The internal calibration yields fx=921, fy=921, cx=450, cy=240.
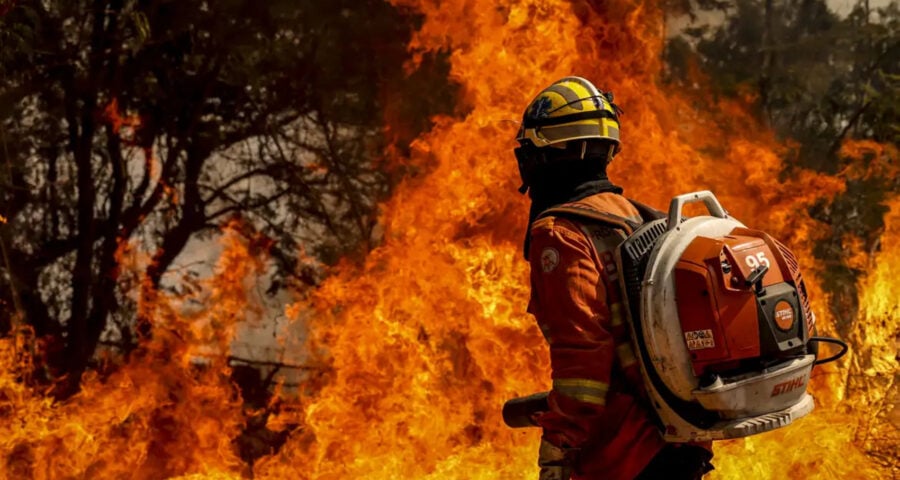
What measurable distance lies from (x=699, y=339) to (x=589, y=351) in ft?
1.12

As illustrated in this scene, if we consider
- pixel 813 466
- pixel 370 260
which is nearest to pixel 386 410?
pixel 370 260

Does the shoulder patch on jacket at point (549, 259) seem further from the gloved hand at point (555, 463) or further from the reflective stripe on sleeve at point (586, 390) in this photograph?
the gloved hand at point (555, 463)

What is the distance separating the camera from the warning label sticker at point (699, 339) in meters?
2.84

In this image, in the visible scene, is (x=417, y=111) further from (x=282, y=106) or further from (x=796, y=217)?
(x=796, y=217)

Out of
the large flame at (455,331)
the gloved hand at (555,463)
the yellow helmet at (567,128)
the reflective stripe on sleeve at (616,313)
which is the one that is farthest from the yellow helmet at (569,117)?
the large flame at (455,331)

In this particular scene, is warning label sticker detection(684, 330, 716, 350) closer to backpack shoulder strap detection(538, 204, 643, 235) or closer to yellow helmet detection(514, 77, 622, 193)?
backpack shoulder strap detection(538, 204, 643, 235)

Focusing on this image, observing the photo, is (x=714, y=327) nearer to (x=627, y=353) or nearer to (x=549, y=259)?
(x=627, y=353)

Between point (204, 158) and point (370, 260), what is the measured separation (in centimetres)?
199

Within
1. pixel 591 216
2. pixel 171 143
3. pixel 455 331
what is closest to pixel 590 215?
pixel 591 216

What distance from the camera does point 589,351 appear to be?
2.94 metres

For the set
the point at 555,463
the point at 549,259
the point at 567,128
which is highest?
the point at 567,128

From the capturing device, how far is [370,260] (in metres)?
9.42

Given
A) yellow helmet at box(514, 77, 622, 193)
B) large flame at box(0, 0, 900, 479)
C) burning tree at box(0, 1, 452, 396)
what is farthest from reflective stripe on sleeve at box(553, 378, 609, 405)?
burning tree at box(0, 1, 452, 396)

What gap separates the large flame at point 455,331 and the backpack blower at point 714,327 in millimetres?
2989
